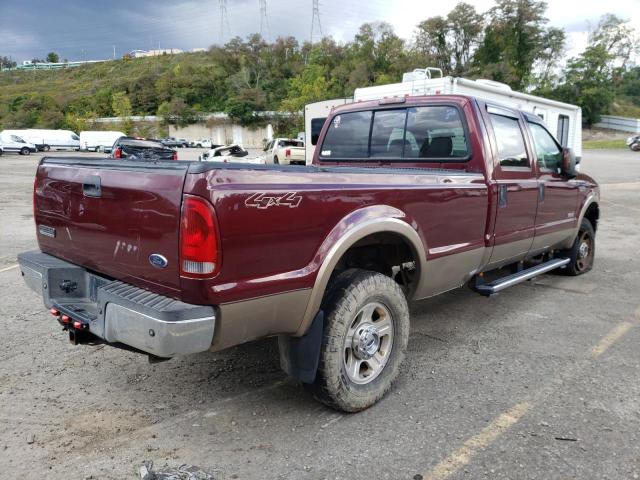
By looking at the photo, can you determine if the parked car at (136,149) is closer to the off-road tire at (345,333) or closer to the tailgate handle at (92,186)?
the tailgate handle at (92,186)

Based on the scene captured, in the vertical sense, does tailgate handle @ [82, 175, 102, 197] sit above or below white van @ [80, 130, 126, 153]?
below

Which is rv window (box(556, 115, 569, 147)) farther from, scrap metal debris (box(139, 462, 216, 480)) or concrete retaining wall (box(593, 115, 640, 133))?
concrete retaining wall (box(593, 115, 640, 133))

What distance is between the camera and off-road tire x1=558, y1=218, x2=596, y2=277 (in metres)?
6.00

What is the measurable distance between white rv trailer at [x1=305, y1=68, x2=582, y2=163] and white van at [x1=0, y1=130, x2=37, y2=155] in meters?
37.1

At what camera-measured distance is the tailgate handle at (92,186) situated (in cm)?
269

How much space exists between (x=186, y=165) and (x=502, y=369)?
2638mm

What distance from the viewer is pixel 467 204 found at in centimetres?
371

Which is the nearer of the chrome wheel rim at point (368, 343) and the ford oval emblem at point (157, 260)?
the ford oval emblem at point (157, 260)

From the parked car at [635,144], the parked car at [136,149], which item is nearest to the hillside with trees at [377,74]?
the parked car at [635,144]

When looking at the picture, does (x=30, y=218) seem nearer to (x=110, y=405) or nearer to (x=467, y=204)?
(x=110, y=405)

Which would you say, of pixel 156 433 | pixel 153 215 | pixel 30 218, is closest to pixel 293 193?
pixel 153 215

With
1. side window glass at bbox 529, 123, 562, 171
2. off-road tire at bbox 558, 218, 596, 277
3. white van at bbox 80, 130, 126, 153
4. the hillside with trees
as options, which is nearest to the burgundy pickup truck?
side window glass at bbox 529, 123, 562, 171

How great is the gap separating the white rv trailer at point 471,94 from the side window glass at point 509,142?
378cm

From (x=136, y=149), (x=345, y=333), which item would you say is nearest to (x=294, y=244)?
(x=345, y=333)
